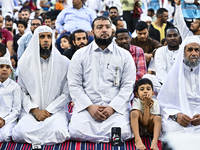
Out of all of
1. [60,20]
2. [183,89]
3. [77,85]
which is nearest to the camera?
[183,89]

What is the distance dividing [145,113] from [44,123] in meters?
1.12

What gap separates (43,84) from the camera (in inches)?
137

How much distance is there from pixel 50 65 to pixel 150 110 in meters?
1.31

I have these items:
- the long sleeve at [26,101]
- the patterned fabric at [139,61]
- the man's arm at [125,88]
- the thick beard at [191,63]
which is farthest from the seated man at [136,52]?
the long sleeve at [26,101]

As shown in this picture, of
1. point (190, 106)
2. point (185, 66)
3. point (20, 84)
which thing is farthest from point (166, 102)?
point (20, 84)

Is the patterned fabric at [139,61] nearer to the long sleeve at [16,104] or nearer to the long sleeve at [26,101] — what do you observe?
the long sleeve at [26,101]

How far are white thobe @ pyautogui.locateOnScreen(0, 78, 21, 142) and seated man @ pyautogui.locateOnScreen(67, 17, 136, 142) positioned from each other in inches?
25.6

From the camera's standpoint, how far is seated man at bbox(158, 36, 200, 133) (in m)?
3.19

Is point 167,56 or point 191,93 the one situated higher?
point 167,56

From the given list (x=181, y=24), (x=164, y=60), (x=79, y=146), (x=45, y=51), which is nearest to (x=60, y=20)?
(x=181, y=24)

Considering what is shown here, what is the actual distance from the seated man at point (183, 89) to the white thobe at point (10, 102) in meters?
1.70

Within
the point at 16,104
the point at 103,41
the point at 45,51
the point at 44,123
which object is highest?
the point at 103,41

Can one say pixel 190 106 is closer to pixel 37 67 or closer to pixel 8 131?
pixel 37 67

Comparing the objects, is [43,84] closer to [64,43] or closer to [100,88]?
[100,88]
